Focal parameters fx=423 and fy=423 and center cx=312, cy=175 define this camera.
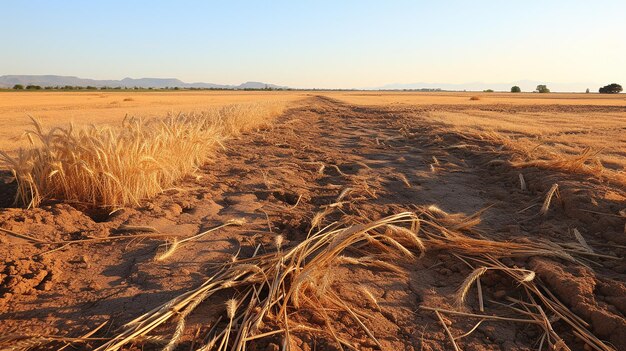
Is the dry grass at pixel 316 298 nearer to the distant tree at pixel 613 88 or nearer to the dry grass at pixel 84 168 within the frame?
the dry grass at pixel 84 168

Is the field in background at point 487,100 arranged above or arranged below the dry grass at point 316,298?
below

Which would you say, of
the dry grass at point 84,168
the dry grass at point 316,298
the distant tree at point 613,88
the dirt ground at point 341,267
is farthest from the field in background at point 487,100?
the distant tree at point 613,88

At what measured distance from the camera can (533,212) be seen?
3031 millimetres

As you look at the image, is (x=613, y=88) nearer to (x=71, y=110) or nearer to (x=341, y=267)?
(x=71, y=110)

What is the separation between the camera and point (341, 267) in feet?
6.86

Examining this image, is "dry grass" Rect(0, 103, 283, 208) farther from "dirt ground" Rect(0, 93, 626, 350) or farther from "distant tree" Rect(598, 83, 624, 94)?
"distant tree" Rect(598, 83, 624, 94)

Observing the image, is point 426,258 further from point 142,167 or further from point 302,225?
point 142,167

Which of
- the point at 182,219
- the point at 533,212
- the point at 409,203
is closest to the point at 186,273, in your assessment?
the point at 182,219

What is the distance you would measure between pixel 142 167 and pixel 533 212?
9.20 ft

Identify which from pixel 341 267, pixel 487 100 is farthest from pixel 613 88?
pixel 341 267

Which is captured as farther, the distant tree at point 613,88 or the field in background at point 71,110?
the distant tree at point 613,88

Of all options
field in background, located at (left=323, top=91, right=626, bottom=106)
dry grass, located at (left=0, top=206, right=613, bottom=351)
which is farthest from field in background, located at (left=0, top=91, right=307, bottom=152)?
field in background, located at (left=323, top=91, right=626, bottom=106)

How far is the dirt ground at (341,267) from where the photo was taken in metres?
1.58

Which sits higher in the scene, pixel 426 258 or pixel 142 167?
pixel 142 167
